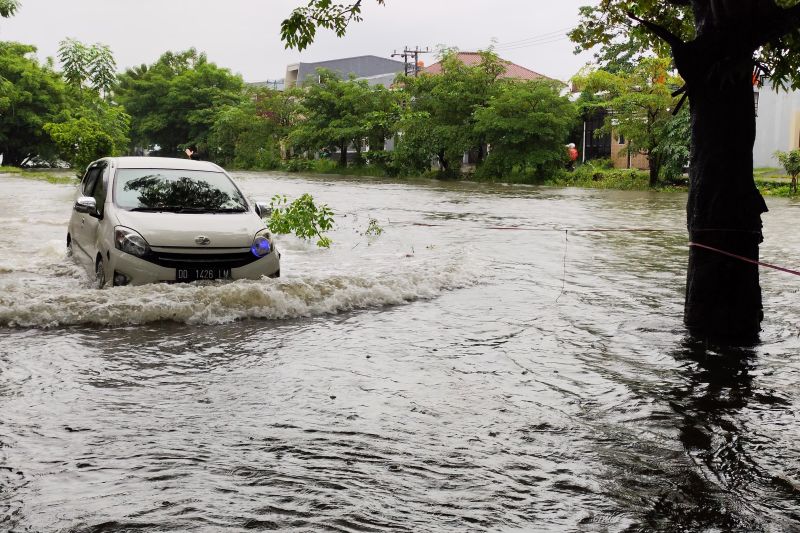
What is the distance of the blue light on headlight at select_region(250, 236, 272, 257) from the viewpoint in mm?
9781

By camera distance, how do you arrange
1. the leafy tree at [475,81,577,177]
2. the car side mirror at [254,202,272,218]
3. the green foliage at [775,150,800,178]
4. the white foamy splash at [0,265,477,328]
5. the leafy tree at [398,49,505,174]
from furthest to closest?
the leafy tree at [398,49,505,174], the leafy tree at [475,81,577,177], the green foliage at [775,150,800,178], the car side mirror at [254,202,272,218], the white foamy splash at [0,265,477,328]

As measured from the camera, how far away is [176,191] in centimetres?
1052

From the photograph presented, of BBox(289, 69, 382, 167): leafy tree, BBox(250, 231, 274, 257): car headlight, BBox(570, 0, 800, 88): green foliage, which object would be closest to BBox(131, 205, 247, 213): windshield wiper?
BBox(250, 231, 274, 257): car headlight

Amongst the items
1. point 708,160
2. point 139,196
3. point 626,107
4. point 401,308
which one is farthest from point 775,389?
point 626,107

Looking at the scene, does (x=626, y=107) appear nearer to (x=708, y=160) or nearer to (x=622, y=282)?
(x=622, y=282)

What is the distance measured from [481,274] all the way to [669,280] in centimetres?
273

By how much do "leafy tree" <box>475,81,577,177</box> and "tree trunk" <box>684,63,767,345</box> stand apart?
3392 cm

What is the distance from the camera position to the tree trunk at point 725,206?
799 cm

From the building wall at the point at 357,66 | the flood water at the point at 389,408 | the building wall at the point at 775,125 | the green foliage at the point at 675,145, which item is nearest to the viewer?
the flood water at the point at 389,408

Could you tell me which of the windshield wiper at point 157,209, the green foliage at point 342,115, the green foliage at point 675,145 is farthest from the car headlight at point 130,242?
the green foliage at point 342,115

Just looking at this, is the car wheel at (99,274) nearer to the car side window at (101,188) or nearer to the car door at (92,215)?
the car door at (92,215)

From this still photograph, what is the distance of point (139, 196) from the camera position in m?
10.3

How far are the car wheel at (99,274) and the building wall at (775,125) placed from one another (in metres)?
37.1

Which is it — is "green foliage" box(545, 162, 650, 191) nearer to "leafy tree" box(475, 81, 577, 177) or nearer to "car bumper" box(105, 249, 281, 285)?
"leafy tree" box(475, 81, 577, 177)
